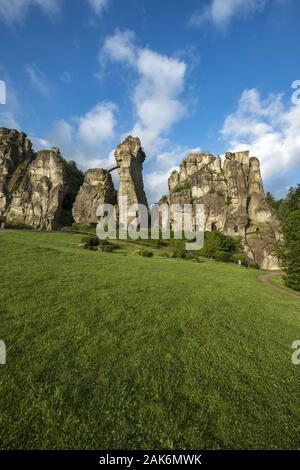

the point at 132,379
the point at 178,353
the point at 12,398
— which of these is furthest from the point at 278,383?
the point at 12,398

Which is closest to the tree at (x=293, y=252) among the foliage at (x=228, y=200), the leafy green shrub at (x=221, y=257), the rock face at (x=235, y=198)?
the leafy green shrub at (x=221, y=257)

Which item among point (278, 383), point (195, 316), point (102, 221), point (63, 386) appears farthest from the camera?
point (102, 221)

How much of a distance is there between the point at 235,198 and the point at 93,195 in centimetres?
4544

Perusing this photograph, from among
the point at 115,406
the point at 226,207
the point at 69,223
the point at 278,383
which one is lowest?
the point at 278,383

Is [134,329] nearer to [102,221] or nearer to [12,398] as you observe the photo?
[12,398]

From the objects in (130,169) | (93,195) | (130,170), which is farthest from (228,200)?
(93,195)

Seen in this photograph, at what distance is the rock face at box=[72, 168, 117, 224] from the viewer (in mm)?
66938

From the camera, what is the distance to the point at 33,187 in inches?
2687

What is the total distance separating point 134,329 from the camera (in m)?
7.40

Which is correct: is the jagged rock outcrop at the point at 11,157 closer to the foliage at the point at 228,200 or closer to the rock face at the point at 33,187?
the rock face at the point at 33,187

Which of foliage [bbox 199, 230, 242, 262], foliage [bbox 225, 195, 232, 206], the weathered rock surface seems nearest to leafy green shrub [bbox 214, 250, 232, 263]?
foliage [bbox 199, 230, 242, 262]

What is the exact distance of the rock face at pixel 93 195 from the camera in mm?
66938

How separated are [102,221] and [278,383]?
6211 cm

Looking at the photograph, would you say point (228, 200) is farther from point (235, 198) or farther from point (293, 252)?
point (293, 252)
